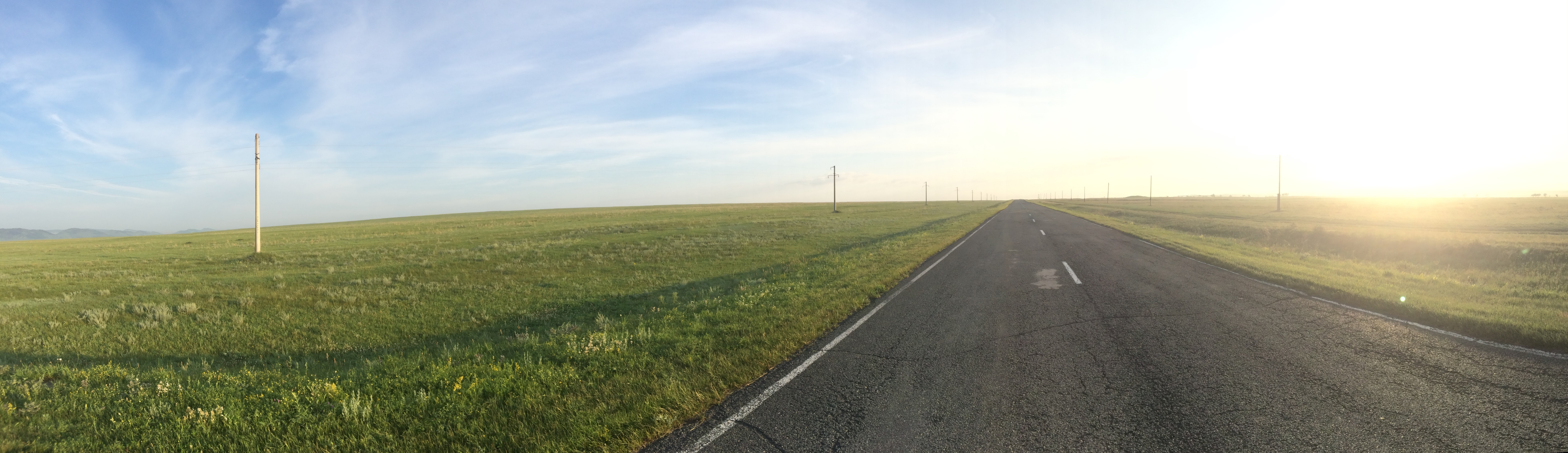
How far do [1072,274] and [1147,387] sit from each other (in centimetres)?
795

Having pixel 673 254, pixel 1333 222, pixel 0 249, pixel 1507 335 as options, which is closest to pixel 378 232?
pixel 0 249

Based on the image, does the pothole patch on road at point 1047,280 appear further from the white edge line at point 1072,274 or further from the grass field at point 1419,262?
the grass field at point 1419,262

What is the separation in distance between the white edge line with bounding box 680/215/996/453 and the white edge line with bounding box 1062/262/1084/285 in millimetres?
4320

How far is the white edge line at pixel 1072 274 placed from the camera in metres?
10.8

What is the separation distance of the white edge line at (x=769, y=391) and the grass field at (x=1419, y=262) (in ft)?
24.5

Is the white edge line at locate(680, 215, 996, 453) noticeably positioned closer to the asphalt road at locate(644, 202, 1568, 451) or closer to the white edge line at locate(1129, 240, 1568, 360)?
the asphalt road at locate(644, 202, 1568, 451)

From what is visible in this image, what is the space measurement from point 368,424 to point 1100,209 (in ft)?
276

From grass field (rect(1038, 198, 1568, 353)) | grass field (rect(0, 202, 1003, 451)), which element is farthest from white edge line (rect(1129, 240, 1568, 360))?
grass field (rect(0, 202, 1003, 451))

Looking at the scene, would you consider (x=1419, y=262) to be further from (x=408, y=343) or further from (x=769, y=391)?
(x=408, y=343)

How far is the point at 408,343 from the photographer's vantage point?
9.02 metres

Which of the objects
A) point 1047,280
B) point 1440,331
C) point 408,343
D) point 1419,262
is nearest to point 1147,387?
point 1440,331

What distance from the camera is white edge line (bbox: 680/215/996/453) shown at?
400cm

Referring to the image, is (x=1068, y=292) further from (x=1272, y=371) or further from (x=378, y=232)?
(x=378, y=232)

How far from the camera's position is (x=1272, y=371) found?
17.0ft
